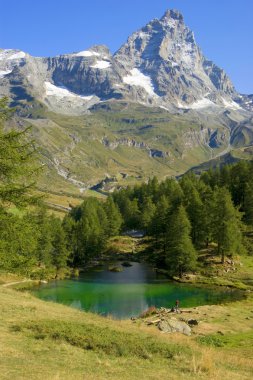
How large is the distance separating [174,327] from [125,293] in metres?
37.7

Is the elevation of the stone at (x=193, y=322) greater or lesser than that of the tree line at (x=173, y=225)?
lesser

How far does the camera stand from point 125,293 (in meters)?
79.1

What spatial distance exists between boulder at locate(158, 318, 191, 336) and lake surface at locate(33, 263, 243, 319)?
17861 millimetres

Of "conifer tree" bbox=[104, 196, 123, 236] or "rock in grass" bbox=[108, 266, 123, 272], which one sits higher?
"conifer tree" bbox=[104, 196, 123, 236]

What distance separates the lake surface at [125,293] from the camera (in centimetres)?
6846

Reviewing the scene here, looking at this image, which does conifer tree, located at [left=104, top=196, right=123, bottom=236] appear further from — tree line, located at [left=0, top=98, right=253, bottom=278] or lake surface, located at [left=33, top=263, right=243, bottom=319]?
lake surface, located at [left=33, top=263, right=243, bottom=319]

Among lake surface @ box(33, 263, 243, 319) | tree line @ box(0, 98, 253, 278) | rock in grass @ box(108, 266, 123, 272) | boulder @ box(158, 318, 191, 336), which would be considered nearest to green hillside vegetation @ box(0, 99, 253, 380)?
tree line @ box(0, 98, 253, 278)

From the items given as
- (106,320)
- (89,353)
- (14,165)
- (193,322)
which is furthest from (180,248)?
(89,353)

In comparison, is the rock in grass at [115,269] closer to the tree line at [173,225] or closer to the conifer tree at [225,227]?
the tree line at [173,225]

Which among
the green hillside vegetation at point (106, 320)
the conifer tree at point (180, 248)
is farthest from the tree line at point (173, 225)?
the green hillside vegetation at point (106, 320)

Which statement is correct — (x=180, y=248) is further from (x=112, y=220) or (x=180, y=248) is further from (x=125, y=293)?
(x=112, y=220)

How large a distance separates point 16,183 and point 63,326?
406 inches

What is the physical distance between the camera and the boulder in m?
40.0

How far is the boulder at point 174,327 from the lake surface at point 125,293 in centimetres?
1786
